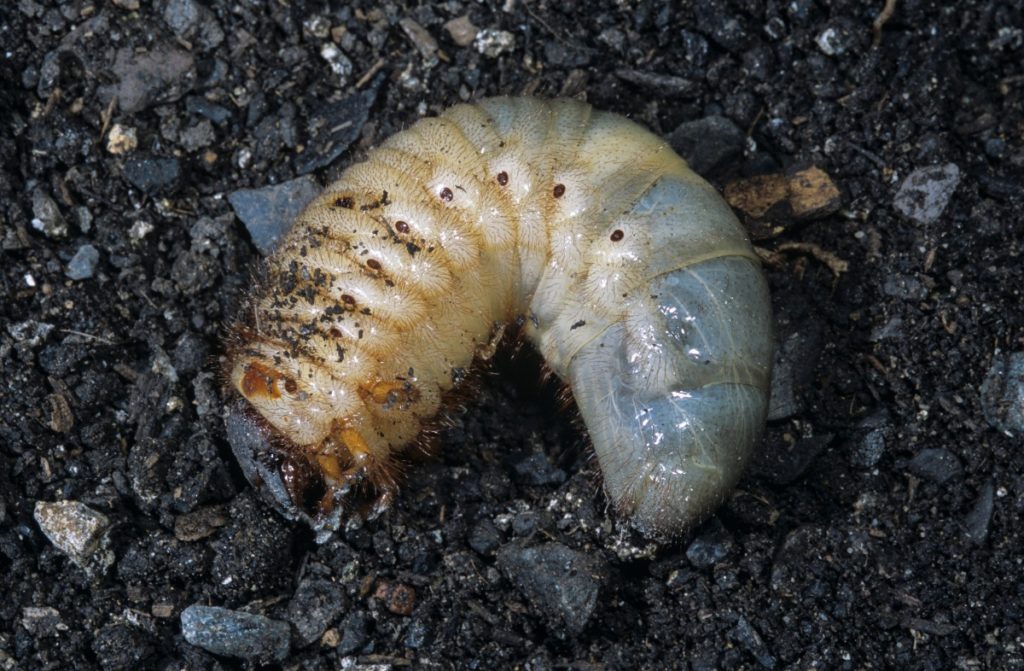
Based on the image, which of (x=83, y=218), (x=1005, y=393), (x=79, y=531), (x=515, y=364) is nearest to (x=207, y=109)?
(x=83, y=218)

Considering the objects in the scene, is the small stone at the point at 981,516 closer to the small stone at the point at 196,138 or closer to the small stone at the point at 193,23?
the small stone at the point at 196,138

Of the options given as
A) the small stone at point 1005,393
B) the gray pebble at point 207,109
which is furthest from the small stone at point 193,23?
the small stone at point 1005,393

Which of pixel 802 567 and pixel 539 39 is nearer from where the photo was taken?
pixel 802 567

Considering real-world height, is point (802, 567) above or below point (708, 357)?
below

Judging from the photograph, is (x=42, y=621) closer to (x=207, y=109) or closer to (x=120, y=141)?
(x=120, y=141)

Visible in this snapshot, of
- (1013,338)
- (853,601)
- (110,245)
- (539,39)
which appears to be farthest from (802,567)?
(110,245)

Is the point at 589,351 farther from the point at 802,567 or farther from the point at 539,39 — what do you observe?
the point at 539,39

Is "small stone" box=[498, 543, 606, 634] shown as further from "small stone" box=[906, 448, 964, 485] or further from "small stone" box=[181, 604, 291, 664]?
"small stone" box=[906, 448, 964, 485]
